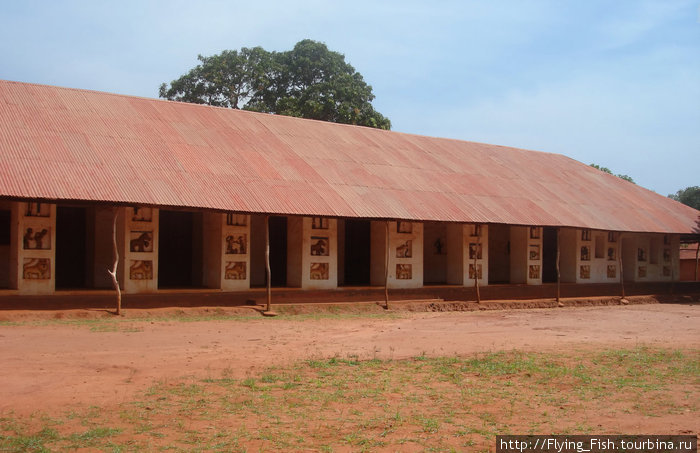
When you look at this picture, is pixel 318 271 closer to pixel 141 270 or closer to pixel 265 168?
pixel 265 168

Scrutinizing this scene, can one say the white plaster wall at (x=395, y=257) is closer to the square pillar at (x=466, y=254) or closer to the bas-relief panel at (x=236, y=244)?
the square pillar at (x=466, y=254)

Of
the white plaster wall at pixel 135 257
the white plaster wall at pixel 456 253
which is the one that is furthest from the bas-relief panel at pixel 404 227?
the white plaster wall at pixel 135 257

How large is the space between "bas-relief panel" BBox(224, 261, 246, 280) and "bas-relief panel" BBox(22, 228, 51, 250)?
4.03m

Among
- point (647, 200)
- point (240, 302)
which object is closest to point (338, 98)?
point (647, 200)

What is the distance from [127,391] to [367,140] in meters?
16.8

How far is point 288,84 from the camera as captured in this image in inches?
1515

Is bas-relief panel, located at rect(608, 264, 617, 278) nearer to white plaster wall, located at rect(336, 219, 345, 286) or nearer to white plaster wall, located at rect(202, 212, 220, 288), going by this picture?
white plaster wall, located at rect(336, 219, 345, 286)

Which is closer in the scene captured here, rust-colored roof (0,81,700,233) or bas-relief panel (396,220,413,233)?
rust-colored roof (0,81,700,233)

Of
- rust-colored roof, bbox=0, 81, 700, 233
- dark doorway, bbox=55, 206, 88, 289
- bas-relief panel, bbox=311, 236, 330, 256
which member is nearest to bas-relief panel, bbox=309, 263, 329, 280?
bas-relief panel, bbox=311, 236, 330, 256

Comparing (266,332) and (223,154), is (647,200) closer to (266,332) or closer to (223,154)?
(223,154)

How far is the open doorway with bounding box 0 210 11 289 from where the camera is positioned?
16547 millimetres

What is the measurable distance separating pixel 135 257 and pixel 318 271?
15.1 feet

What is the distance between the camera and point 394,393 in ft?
26.5

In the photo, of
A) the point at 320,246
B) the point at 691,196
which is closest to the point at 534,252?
the point at 320,246
